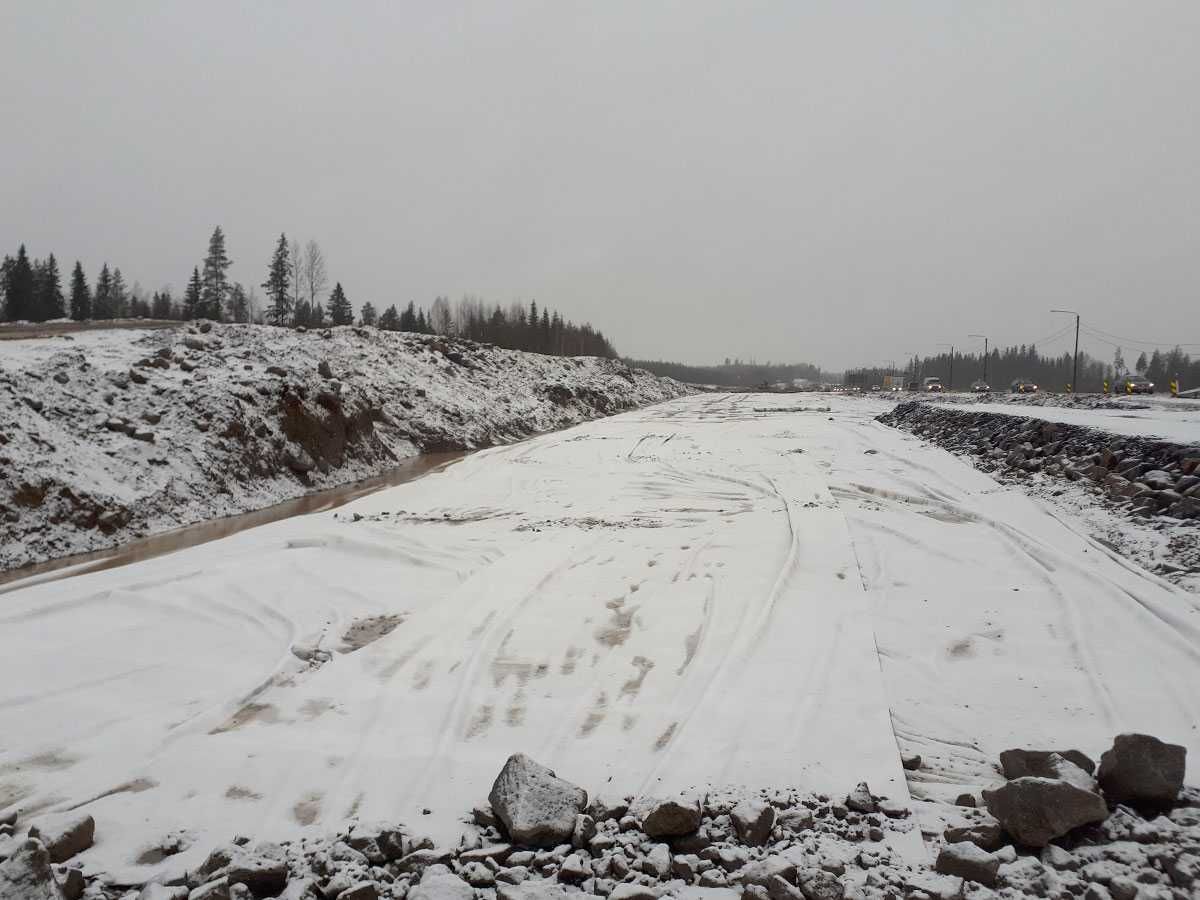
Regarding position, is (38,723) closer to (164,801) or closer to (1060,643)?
(164,801)

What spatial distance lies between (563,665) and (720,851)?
103 inches

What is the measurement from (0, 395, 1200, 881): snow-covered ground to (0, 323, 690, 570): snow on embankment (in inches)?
108

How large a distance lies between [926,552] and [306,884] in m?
8.02

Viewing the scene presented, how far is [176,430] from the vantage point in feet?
45.5

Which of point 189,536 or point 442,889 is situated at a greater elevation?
point 442,889

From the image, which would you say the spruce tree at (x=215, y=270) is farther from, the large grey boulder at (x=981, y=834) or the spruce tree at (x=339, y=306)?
the large grey boulder at (x=981, y=834)

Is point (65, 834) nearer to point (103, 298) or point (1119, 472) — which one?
point (1119, 472)

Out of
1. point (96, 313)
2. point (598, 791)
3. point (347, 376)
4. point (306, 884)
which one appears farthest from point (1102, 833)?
point (96, 313)

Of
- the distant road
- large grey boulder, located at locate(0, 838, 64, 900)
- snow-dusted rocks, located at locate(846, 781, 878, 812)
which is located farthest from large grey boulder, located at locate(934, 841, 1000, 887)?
the distant road

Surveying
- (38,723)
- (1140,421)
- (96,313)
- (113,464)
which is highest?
(96,313)

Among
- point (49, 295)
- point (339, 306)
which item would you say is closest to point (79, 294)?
point (49, 295)

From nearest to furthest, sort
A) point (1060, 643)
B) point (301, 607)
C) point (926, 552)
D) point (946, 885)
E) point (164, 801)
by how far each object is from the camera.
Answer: point (946, 885) → point (164, 801) → point (1060, 643) → point (301, 607) → point (926, 552)

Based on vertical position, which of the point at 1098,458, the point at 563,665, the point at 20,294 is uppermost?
the point at 20,294

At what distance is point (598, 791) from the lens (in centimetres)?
383
